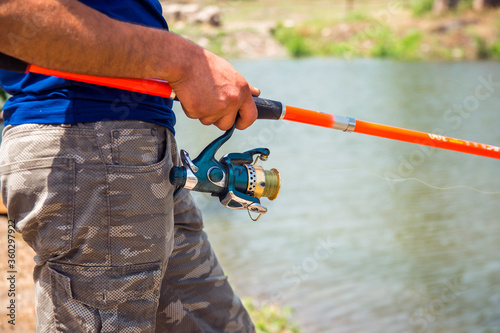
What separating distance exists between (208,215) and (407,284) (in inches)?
81.3

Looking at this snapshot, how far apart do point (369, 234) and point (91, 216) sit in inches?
163

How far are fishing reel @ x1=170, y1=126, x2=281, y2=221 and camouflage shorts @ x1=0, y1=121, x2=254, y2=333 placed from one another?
0.24 ft

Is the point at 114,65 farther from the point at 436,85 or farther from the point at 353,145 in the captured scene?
the point at 436,85

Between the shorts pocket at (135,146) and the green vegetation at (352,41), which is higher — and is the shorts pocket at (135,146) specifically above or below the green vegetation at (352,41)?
Result: above

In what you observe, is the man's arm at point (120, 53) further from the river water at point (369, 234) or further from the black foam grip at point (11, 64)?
the river water at point (369, 234)

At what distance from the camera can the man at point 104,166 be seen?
1.32 meters

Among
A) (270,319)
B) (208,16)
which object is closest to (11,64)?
(270,319)

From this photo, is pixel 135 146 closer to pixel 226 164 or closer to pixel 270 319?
pixel 226 164

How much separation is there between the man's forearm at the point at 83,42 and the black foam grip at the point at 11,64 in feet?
0.11

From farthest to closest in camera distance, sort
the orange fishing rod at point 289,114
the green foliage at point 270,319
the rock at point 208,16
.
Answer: the rock at point 208,16 < the green foliage at point 270,319 < the orange fishing rod at point 289,114

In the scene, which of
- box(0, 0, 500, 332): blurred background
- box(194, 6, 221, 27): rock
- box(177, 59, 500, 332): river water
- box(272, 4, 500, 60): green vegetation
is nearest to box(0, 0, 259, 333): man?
box(0, 0, 500, 332): blurred background

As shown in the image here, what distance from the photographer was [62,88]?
137 centimetres

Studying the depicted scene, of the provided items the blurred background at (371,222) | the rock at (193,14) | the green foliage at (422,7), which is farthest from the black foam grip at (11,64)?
the green foliage at (422,7)

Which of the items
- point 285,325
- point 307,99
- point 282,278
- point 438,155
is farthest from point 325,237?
point 307,99
